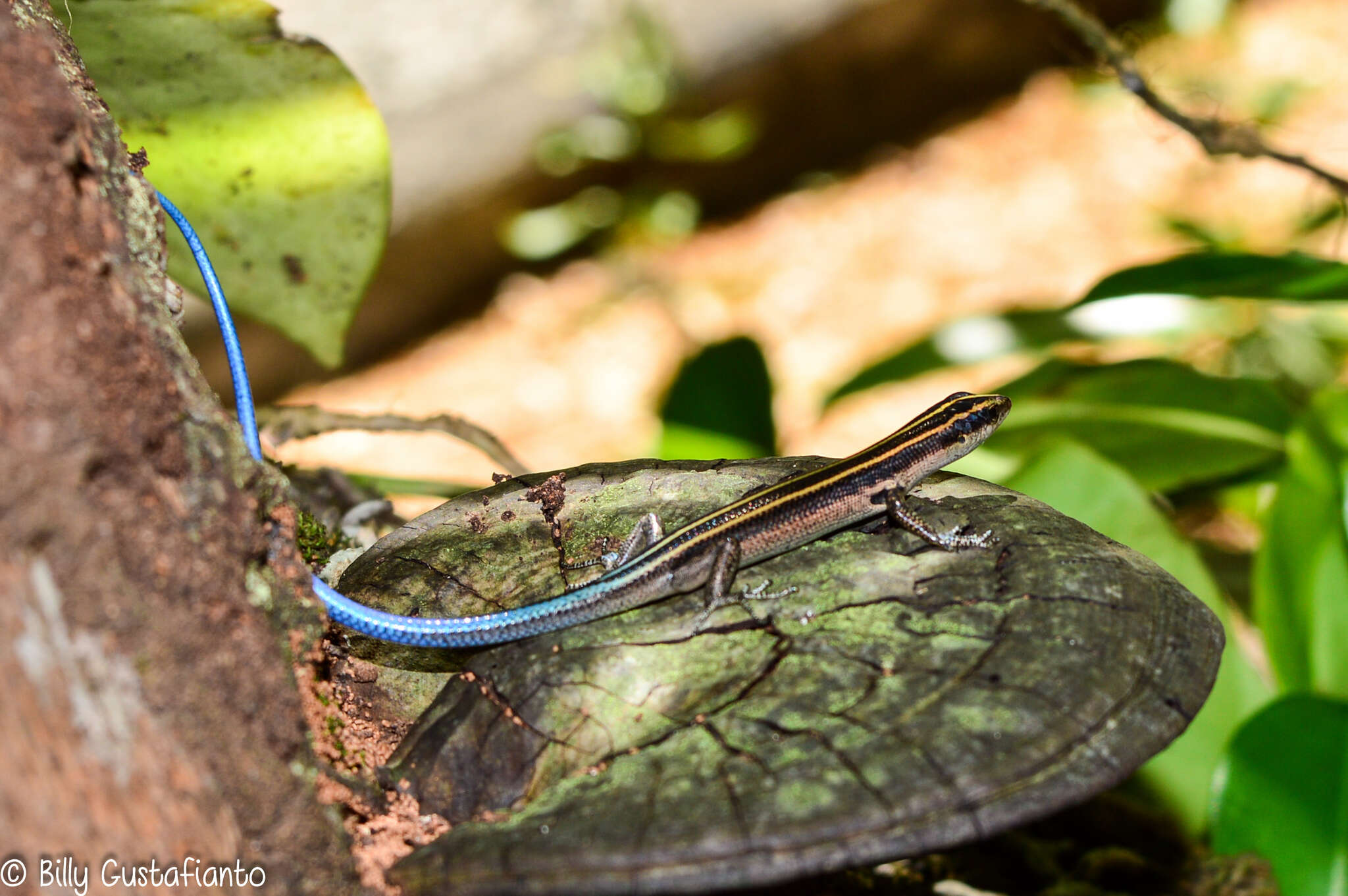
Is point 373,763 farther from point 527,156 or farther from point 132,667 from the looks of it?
point 527,156

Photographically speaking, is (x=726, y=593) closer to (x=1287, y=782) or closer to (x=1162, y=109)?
(x=1287, y=782)

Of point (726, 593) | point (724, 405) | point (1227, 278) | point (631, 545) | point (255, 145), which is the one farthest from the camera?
point (724, 405)

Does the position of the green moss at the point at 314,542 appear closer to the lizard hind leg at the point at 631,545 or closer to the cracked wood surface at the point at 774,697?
the cracked wood surface at the point at 774,697

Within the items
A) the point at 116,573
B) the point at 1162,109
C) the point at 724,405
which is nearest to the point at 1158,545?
the point at 1162,109

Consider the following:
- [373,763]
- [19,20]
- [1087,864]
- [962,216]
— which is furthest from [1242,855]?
[962,216]

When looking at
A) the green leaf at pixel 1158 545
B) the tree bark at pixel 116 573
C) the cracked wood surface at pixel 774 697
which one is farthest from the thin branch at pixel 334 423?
the green leaf at pixel 1158 545
